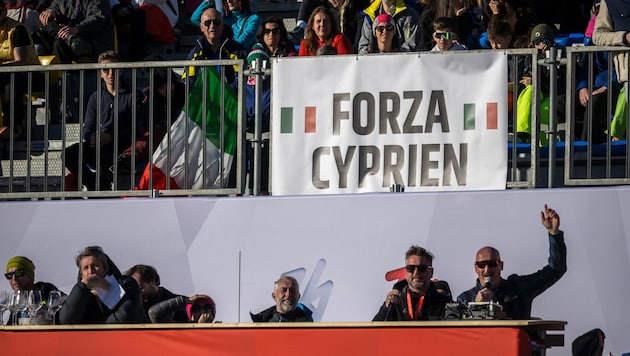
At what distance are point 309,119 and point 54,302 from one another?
2.25 m

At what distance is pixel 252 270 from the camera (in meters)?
11.9

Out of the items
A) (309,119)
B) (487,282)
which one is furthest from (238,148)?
(487,282)

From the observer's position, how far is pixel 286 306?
11.8 m

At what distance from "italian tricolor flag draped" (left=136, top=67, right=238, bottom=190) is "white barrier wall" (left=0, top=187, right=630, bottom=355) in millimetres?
239

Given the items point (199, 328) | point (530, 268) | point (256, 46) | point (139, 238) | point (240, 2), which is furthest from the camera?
point (240, 2)

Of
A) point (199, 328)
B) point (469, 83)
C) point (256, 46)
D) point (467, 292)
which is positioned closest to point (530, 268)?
point (467, 292)

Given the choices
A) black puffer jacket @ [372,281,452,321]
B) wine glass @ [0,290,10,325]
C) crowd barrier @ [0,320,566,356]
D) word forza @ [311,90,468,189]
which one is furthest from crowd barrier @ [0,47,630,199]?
crowd barrier @ [0,320,566,356]

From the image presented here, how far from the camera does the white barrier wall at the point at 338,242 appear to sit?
11383 millimetres

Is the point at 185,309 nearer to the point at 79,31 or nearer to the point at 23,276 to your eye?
the point at 23,276

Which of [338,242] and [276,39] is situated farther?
[276,39]

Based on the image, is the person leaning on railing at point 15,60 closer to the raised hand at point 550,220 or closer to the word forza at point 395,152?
the word forza at point 395,152

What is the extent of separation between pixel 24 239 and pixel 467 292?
3501mm

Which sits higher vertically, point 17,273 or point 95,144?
point 95,144

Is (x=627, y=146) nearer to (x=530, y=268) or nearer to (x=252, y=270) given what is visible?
(x=530, y=268)
